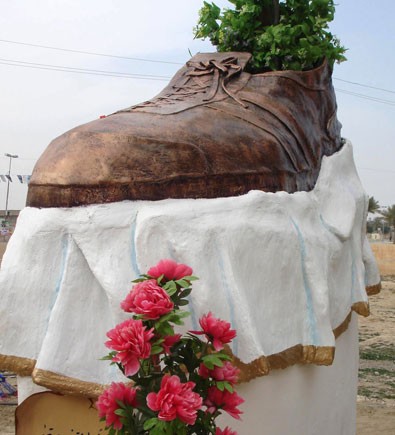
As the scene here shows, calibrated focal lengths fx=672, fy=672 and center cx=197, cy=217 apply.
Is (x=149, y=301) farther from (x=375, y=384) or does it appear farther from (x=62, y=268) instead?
(x=375, y=384)

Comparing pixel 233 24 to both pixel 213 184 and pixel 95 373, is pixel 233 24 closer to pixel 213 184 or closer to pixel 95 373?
pixel 213 184

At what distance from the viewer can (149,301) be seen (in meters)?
2.08

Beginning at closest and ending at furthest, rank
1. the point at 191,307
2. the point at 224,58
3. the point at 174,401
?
the point at 174,401 → the point at 191,307 → the point at 224,58

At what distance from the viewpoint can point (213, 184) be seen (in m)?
3.12

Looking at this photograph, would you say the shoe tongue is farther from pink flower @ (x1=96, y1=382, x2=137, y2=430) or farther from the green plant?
pink flower @ (x1=96, y1=382, x2=137, y2=430)

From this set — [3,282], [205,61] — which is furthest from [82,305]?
[205,61]

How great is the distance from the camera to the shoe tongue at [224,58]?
154 inches

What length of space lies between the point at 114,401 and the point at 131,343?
0.25m

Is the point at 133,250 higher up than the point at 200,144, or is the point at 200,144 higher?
the point at 200,144

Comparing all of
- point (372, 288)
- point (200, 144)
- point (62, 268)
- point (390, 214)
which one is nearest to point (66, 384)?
point (62, 268)

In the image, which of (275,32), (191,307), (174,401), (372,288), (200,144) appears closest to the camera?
(174,401)

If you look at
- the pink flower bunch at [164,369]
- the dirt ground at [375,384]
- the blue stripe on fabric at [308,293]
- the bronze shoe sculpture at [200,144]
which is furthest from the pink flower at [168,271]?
the dirt ground at [375,384]

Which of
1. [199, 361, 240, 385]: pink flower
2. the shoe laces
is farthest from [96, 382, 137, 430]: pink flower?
the shoe laces

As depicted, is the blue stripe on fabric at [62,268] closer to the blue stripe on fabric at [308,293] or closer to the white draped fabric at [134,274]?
the white draped fabric at [134,274]
